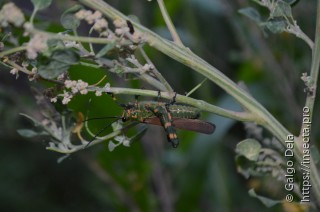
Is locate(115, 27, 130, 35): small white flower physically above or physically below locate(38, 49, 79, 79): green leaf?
above

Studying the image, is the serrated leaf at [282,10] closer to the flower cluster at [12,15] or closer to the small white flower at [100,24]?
the small white flower at [100,24]

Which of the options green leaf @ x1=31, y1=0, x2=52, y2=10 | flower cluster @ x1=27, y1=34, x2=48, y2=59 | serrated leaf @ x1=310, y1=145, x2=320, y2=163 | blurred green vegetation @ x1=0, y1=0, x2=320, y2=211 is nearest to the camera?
flower cluster @ x1=27, y1=34, x2=48, y2=59

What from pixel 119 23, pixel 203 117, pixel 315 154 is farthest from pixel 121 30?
pixel 203 117

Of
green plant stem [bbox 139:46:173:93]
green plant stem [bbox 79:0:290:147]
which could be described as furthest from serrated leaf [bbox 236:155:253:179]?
green plant stem [bbox 139:46:173:93]

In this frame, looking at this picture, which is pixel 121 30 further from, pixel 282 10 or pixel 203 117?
pixel 203 117

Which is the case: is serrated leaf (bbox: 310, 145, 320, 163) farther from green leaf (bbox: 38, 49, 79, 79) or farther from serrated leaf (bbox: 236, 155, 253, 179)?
green leaf (bbox: 38, 49, 79, 79)

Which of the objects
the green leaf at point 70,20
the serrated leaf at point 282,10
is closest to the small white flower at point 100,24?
the green leaf at point 70,20
